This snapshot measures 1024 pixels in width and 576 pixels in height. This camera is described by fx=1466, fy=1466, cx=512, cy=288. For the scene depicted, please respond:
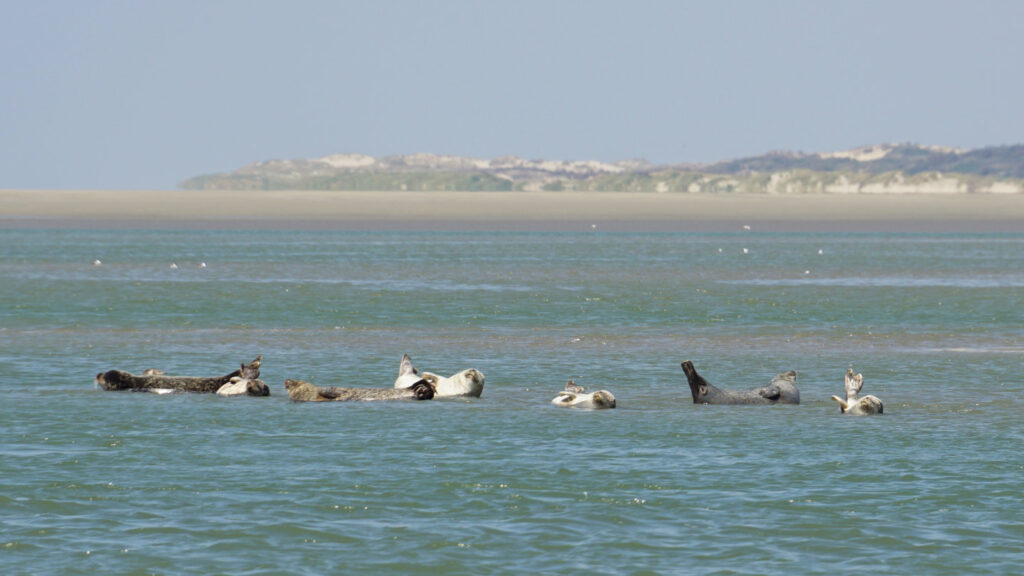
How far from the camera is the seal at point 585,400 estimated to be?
19.2m

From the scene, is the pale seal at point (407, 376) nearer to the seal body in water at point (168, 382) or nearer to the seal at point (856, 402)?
the seal body in water at point (168, 382)

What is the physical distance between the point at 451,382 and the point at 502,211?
9250 cm

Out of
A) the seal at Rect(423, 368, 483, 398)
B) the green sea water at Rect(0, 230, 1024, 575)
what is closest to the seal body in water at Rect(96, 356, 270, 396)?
the green sea water at Rect(0, 230, 1024, 575)

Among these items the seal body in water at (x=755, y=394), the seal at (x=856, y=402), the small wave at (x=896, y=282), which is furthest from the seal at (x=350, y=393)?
the small wave at (x=896, y=282)

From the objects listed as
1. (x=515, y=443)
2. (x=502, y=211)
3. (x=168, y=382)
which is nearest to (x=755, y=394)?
(x=515, y=443)

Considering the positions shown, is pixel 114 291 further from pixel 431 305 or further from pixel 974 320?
pixel 974 320

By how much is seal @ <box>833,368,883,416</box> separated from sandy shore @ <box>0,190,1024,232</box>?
72933 millimetres

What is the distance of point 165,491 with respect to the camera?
1409 centimetres

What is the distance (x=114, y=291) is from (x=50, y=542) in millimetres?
29035

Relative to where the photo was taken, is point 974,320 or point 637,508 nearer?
point 637,508

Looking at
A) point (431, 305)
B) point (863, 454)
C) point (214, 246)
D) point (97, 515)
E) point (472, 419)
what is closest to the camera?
point (97, 515)

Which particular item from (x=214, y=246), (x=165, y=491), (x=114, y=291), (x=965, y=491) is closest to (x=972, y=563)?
(x=965, y=491)

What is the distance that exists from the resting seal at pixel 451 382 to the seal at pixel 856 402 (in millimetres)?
4873

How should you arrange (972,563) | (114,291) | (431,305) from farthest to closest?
1. (114,291)
2. (431,305)
3. (972,563)
